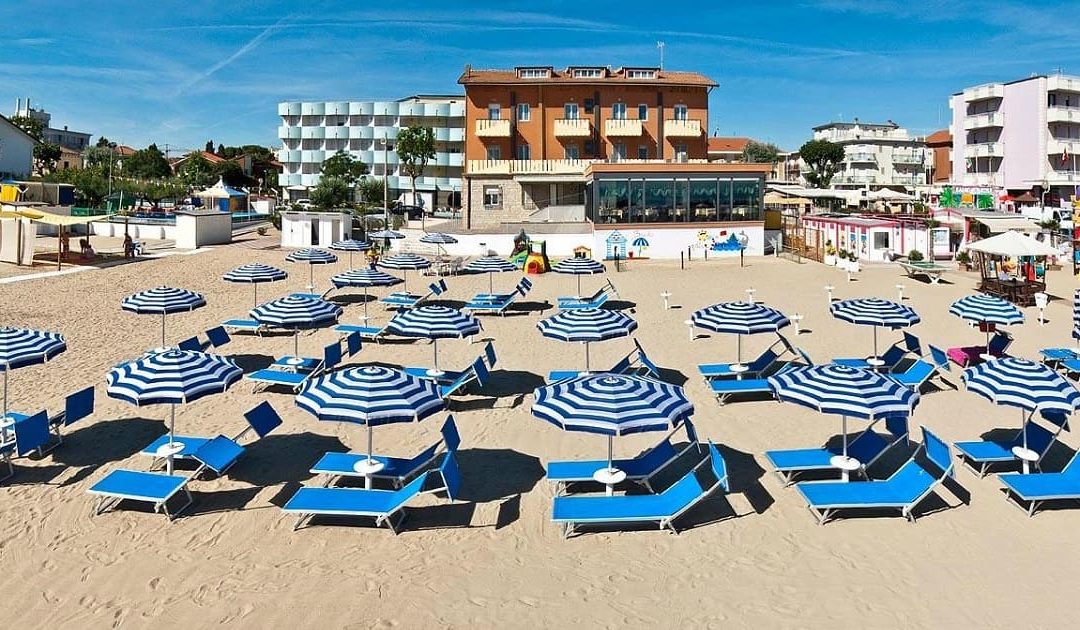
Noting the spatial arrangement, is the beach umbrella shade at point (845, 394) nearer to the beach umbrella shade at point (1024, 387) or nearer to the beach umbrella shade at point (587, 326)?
the beach umbrella shade at point (1024, 387)

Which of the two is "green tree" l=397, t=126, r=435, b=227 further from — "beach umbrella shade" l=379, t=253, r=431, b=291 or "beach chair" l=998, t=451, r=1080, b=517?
"beach chair" l=998, t=451, r=1080, b=517

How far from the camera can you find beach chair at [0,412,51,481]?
10.1 m

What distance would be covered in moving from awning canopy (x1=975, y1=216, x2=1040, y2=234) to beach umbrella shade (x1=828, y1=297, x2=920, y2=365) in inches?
911

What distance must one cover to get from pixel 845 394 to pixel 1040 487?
2542mm

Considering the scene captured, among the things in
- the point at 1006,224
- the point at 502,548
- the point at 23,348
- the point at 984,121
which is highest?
the point at 984,121

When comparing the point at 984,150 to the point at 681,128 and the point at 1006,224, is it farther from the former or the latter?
the point at 1006,224

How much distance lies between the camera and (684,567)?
8000 mm

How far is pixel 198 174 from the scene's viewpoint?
8781 centimetres

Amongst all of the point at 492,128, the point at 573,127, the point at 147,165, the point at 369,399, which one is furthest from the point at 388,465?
the point at 147,165

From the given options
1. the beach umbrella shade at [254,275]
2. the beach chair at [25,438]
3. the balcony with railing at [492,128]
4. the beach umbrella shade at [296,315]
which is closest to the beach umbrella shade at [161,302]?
the beach umbrella shade at [296,315]

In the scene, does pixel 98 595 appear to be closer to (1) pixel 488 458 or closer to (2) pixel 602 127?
(1) pixel 488 458

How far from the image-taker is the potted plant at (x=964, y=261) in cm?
3412

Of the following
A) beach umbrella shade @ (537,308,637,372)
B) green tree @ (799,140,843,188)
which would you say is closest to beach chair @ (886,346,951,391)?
beach umbrella shade @ (537,308,637,372)

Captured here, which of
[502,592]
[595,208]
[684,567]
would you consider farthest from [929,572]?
[595,208]
